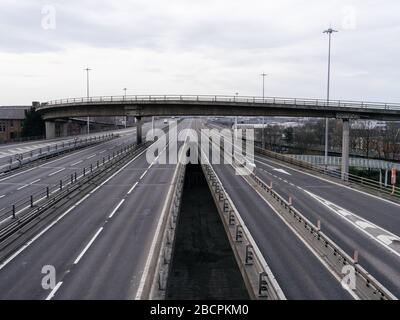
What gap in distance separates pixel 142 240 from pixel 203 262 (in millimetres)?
6443

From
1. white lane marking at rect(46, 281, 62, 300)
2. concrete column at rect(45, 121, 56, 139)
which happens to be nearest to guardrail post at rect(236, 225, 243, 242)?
white lane marking at rect(46, 281, 62, 300)

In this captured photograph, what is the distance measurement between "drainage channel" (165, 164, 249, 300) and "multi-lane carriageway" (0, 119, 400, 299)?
2.77 metres

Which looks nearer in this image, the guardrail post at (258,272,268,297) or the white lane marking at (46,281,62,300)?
the guardrail post at (258,272,268,297)

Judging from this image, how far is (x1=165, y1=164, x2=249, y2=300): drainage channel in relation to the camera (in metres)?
20.5

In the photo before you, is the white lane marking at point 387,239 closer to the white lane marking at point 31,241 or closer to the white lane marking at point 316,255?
the white lane marking at point 316,255

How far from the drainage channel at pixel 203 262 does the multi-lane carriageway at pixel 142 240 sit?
2769 millimetres

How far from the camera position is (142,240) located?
19.4 meters

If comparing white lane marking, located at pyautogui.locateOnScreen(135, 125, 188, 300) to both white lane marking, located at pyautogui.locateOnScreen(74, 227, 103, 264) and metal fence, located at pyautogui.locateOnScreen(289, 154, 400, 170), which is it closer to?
white lane marking, located at pyautogui.locateOnScreen(74, 227, 103, 264)

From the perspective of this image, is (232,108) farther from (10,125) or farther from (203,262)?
(10,125)

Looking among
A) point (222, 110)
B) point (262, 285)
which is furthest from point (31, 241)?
point (222, 110)

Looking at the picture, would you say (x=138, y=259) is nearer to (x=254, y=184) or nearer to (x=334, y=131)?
(x=254, y=184)

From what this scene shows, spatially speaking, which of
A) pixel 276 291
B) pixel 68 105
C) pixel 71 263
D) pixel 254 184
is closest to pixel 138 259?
pixel 71 263

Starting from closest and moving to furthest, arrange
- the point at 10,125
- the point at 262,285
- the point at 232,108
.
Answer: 1. the point at 262,285
2. the point at 232,108
3. the point at 10,125

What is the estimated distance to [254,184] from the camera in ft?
120
